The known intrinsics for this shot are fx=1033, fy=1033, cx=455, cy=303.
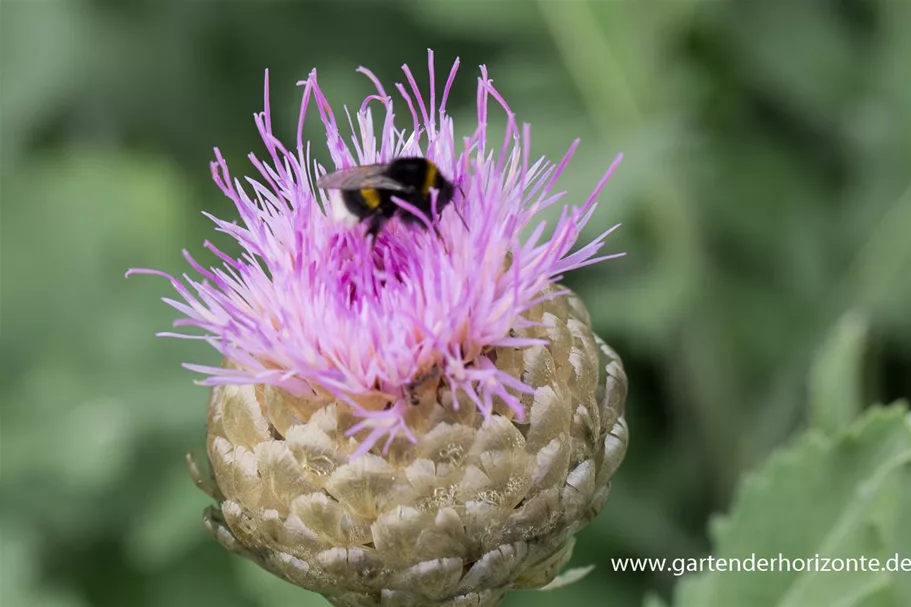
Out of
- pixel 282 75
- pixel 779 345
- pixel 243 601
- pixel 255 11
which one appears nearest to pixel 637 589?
pixel 779 345

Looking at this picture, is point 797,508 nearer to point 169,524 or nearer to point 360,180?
point 360,180

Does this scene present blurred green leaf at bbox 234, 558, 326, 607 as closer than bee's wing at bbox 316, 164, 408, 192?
No

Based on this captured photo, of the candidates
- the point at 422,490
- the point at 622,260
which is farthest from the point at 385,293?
the point at 622,260

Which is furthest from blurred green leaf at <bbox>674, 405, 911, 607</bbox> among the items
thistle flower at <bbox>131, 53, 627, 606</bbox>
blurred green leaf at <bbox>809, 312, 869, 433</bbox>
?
thistle flower at <bbox>131, 53, 627, 606</bbox>

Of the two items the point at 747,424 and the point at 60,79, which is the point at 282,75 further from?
the point at 747,424

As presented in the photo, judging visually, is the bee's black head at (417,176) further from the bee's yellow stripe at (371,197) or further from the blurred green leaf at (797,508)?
the blurred green leaf at (797,508)

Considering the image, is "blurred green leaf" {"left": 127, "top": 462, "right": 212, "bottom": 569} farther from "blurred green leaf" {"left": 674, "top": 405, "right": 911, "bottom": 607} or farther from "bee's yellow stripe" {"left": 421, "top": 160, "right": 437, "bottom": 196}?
"bee's yellow stripe" {"left": 421, "top": 160, "right": 437, "bottom": 196}

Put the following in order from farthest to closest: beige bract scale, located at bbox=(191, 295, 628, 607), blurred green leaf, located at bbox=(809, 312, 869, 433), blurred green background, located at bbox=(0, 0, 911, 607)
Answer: blurred green background, located at bbox=(0, 0, 911, 607) < blurred green leaf, located at bbox=(809, 312, 869, 433) < beige bract scale, located at bbox=(191, 295, 628, 607)
